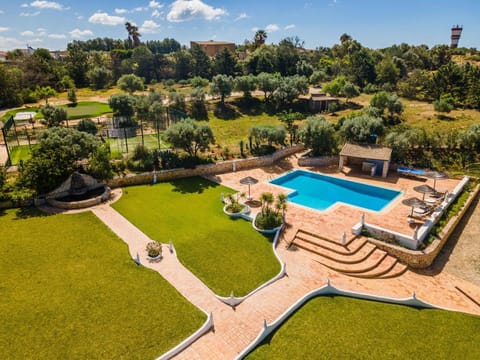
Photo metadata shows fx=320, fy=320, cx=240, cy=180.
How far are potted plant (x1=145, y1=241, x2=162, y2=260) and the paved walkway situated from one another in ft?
1.22

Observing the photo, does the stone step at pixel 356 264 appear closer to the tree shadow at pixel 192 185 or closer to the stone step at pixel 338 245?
the stone step at pixel 338 245

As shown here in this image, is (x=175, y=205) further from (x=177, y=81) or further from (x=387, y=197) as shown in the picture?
(x=177, y=81)

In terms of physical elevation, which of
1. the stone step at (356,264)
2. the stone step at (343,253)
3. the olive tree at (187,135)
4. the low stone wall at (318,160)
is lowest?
the stone step at (356,264)

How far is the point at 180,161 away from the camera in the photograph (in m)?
30.9

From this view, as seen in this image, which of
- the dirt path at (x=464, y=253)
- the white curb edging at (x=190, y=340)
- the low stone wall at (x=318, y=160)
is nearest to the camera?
the white curb edging at (x=190, y=340)

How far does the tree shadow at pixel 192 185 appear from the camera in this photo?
27517 millimetres

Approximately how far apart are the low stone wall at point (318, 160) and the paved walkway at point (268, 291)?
1623 centimetres

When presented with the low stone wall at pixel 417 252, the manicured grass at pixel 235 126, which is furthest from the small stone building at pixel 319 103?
the low stone wall at pixel 417 252

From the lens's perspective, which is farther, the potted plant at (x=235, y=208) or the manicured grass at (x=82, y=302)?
the potted plant at (x=235, y=208)

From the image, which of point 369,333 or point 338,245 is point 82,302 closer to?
point 369,333

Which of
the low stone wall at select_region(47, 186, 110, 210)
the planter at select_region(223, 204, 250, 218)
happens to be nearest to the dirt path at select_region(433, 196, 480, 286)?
the planter at select_region(223, 204, 250, 218)

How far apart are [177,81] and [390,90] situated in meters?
48.0

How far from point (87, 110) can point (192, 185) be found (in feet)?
103

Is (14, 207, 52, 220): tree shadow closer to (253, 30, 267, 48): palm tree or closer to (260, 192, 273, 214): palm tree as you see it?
(260, 192, 273, 214): palm tree
